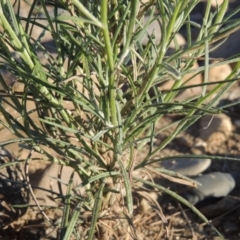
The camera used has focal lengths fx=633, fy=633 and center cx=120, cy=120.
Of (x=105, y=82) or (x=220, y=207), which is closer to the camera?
(x=105, y=82)

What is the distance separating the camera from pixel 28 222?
5.99 ft

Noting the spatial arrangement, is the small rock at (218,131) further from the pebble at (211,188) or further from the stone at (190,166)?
the pebble at (211,188)

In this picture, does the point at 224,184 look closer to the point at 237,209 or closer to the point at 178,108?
the point at 237,209

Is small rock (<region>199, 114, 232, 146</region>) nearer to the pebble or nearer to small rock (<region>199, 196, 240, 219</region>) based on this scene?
the pebble

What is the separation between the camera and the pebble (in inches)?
76.5

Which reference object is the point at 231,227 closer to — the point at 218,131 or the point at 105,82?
the point at 218,131

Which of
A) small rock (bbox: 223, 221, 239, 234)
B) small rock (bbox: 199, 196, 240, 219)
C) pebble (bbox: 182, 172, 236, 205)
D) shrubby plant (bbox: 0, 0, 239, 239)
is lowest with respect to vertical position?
small rock (bbox: 223, 221, 239, 234)

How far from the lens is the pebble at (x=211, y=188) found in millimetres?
1942

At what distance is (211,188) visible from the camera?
1.97 m

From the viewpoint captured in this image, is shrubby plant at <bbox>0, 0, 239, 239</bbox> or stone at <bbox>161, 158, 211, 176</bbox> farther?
stone at <bbox>161, 158, 211, 176</bbox>

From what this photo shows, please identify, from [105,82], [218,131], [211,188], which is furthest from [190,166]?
[105,82]

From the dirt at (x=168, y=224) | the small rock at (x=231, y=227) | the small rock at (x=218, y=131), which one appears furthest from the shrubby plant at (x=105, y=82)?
the small rock at (x=218, y=131)

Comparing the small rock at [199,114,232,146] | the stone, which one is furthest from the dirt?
the small rock at [199,114,232,146]

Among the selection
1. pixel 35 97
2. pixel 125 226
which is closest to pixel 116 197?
pixel 125 226
